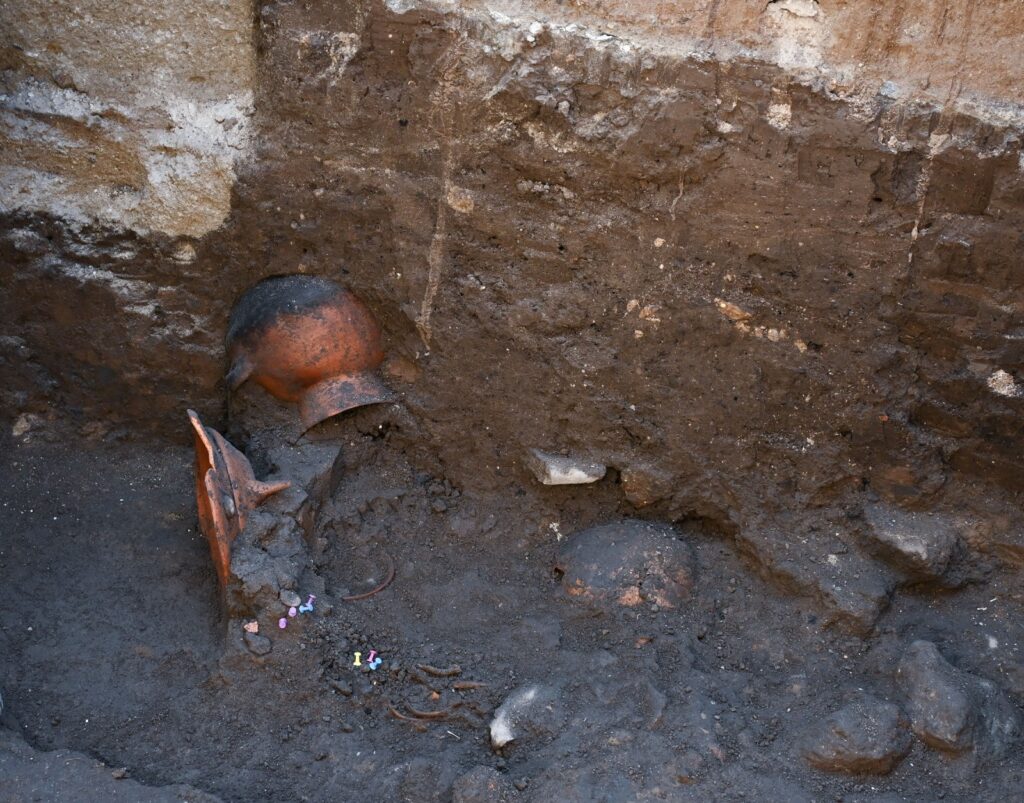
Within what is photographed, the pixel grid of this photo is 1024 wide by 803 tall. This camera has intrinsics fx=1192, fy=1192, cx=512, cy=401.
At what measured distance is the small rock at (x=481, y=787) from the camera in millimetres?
3162

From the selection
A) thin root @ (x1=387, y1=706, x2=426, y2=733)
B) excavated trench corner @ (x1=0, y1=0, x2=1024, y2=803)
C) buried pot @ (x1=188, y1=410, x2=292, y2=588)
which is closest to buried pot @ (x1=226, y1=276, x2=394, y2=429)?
excavated trench corner @ (x1=0, y1=0, x2=1024, y2=803)

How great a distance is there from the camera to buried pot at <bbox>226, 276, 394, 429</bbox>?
13.1ft

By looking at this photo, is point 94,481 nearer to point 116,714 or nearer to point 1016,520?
point 116,714

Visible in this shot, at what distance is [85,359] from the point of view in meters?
4.16

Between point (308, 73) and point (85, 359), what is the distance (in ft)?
4.23

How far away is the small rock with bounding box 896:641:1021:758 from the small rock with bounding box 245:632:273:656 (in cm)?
185

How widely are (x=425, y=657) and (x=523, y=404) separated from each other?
2.92 feet

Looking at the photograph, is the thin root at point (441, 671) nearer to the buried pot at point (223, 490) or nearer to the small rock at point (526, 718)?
the small rock at point (526, 718)

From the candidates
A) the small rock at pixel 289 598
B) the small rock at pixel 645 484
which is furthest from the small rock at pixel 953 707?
the small rock at pixel 289 598

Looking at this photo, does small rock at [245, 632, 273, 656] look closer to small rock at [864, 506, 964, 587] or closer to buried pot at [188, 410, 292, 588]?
buried pot at [188, 410, 292, 588]

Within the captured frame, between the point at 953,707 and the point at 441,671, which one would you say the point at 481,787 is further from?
the point at 953,707

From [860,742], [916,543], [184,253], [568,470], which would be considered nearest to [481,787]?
[860,742]

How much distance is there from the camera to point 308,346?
13.1 ft

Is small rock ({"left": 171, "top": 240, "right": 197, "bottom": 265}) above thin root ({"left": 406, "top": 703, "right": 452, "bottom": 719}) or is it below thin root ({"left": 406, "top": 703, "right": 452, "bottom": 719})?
above
